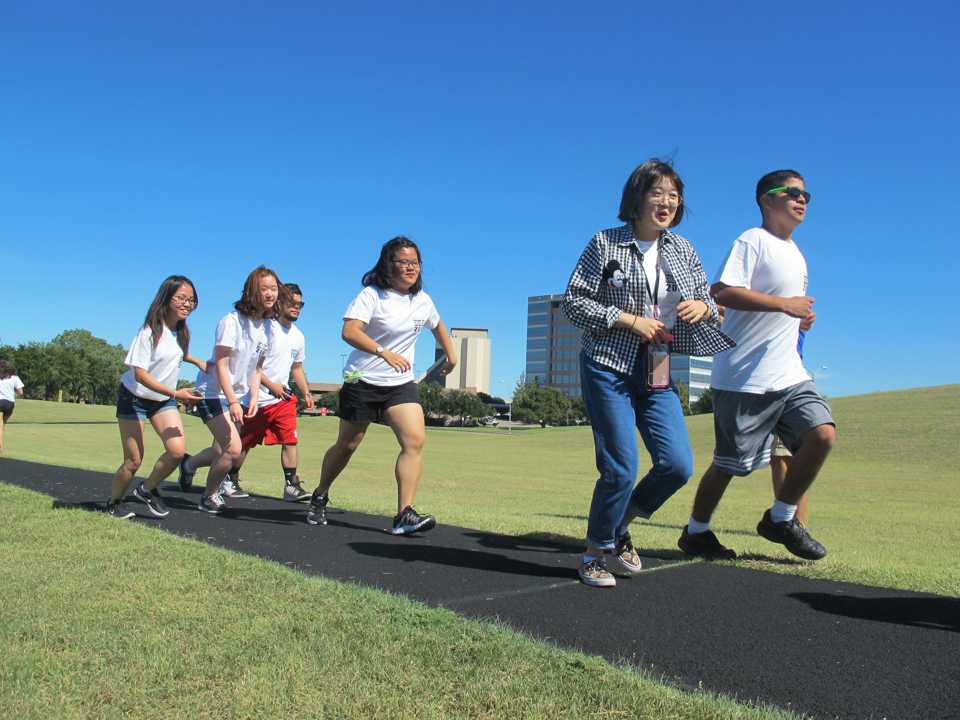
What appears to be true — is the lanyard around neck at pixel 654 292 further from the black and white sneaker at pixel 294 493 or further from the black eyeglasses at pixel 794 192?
the black and white sneaker at pixel 294 493

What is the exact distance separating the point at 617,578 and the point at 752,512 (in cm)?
845

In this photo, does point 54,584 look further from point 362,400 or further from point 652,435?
point 652,435

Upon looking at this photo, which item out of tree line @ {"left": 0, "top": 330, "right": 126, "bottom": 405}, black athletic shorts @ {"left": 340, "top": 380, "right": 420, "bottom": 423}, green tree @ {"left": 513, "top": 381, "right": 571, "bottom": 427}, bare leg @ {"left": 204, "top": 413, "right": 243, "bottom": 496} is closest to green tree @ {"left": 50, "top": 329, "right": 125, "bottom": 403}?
tree line @ {"left": 0, "top": 330, "right": 126, "bottom": 405}

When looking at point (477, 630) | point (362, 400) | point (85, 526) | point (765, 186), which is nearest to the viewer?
point (477, 630)

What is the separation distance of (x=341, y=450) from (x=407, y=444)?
0.74 metres

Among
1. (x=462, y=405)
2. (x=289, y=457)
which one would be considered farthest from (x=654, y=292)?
(x=462, y=405)

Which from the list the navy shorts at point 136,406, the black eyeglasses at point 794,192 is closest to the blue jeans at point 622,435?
the black eyeglasses at point 794,192

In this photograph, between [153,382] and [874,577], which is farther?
[153,382]

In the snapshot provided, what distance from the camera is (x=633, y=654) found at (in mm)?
3014

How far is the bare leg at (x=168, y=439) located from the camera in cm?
666

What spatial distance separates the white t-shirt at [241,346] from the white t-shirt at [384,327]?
1.93 m

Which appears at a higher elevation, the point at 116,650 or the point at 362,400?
the point at 362,400

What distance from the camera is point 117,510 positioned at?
6.67 meters

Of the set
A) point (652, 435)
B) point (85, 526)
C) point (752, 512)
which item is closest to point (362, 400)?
point (85, 526)
